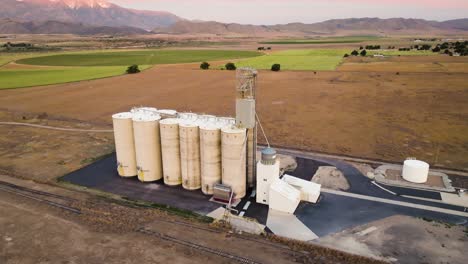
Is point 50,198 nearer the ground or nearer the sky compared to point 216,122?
nearer the ground

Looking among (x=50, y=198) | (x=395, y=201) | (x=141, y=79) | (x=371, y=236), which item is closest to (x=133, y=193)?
(x=50, y=198)

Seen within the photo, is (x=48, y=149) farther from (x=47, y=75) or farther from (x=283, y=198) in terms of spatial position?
(x=47, y=75)

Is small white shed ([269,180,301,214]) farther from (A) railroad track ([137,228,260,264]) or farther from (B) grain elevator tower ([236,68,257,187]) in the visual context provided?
(A) railroad track ([137,228,260,264])

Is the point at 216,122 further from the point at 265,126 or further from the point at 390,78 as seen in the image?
the point at 390,78

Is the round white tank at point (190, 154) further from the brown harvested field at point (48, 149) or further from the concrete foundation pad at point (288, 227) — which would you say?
the brown harvested field at point (48, 149)

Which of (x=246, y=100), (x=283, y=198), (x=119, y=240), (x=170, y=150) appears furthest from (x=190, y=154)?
(x=119, y=240)
